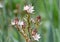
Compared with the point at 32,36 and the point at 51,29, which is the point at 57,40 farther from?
the point at 32,36

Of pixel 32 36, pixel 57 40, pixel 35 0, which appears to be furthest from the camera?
pixel 57 40

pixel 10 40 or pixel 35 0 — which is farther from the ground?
pixel 35 0

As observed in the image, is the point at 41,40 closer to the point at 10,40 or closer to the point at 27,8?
the point at 10,40

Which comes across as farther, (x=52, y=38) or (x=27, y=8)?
(x=52, y=38)

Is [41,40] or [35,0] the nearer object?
[35,0]

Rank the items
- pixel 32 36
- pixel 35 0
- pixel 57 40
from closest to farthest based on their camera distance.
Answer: pixel 32 36, pixel 35 0, pixel 57 40

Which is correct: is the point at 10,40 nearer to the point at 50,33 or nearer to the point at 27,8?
the point at 50,33

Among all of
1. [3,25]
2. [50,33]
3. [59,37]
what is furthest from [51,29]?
[3,25]

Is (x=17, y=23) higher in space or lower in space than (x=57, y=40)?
higher

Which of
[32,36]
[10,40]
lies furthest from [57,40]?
[32,36]
